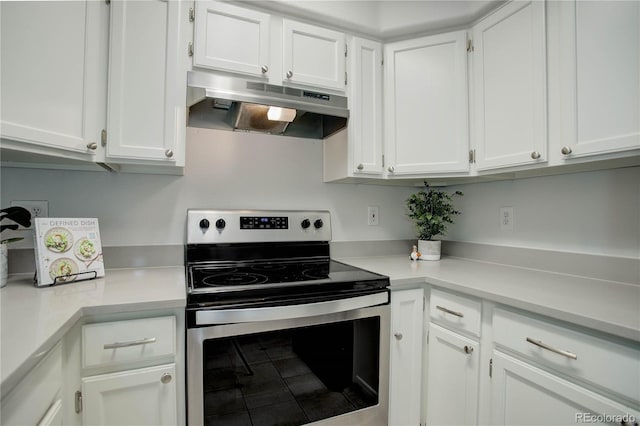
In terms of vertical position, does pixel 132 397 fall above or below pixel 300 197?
below

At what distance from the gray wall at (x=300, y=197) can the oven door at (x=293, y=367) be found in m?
0.76

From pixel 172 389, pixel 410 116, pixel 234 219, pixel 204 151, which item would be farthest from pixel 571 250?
pixel 204 151

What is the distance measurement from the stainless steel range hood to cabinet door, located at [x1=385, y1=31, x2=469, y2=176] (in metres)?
0.33

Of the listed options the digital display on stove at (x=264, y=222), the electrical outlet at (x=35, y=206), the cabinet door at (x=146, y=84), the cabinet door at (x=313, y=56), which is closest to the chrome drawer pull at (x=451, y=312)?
the digital display on stove at (x=264, y=222)

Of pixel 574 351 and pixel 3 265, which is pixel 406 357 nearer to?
pixel 574 351

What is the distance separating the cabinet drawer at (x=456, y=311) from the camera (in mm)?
1260

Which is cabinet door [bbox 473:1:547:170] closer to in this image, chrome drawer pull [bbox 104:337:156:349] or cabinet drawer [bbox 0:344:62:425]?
chrome drawer pull [bbox 104:337:156:349]

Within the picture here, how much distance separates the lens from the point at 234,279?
1.36m

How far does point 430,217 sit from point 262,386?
1292mm

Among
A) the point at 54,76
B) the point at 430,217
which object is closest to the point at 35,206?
the point at 54,76

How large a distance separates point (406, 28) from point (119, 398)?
6.77 feet

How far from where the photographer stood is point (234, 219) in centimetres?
171

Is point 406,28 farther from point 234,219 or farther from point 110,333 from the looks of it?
point 110,333

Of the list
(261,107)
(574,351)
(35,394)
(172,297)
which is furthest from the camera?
(261,107)
